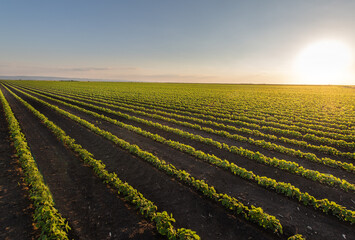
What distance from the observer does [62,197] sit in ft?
24.3

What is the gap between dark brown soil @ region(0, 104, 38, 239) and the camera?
5762mm

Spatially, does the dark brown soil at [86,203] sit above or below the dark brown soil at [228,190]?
below

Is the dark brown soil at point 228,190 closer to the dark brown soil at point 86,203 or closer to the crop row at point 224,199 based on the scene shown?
the crop row at point 224,199

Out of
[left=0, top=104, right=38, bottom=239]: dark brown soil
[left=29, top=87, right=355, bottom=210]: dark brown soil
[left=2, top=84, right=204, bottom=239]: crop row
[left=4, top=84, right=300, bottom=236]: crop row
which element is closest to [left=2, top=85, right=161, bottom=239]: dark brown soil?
[left=2, top=84, right=204, bottom=239]: crop row

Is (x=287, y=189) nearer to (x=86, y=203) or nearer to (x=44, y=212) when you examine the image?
(x=86, y=203)

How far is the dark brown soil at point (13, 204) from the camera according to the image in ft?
18.9

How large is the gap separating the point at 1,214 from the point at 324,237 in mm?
10869

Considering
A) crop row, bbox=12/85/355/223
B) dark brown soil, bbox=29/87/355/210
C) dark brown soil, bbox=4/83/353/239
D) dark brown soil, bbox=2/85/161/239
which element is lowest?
dark brown soil, bbox=2/85/161/239

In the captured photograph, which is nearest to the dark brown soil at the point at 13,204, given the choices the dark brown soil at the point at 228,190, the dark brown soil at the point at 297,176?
the dark brown soil at the point at 228,190

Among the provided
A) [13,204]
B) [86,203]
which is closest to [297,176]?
[86,203]

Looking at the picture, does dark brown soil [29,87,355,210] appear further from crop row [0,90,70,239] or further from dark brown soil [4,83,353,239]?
crop row [0,90,70,239]

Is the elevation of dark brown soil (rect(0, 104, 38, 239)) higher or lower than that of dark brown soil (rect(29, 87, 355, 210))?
lower

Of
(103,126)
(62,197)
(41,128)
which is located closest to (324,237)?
(62,197)

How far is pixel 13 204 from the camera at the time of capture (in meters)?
6.91
